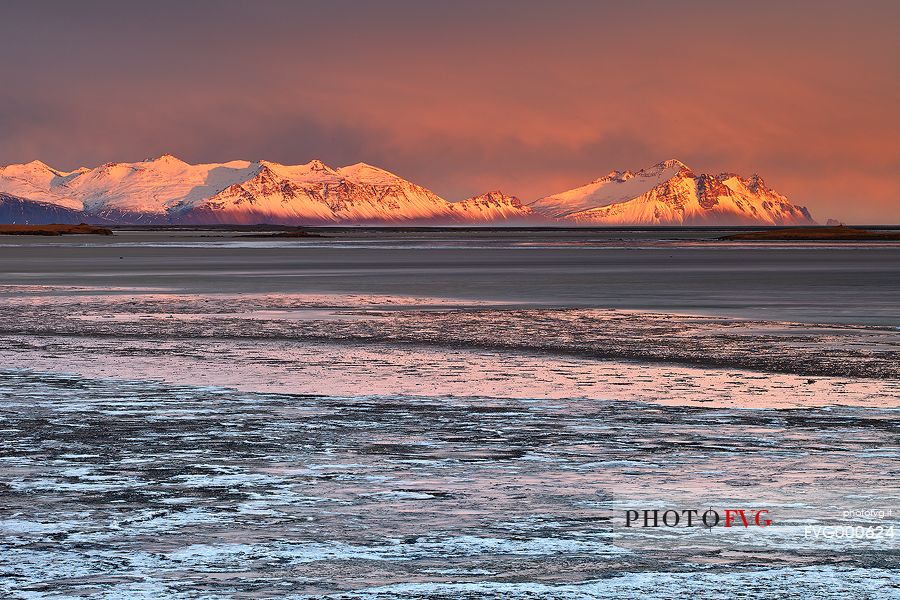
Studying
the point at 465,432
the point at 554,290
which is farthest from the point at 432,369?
the point at 554,290

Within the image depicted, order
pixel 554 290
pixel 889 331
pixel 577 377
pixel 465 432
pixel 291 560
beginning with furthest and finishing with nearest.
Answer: pixel 554 290, pixel 889 331, pixel 577 377, pixel 465 432, pixel 291 560

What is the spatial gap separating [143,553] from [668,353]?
1386 cm

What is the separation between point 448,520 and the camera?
30.1ft

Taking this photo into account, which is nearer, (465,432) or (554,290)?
(465,432)

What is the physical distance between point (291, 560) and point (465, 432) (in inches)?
201

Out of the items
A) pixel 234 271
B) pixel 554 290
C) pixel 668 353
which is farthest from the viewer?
pixel 234 271

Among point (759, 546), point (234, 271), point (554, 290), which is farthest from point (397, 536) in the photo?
point (234, 271)

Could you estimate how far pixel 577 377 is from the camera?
17844mm

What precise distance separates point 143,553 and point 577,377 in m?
10.4

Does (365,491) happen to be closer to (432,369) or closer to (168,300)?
(432,369)

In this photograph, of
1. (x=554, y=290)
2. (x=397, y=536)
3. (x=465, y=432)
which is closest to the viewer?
(x=397, y=536)

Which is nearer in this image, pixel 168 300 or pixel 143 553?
pixel 143 553

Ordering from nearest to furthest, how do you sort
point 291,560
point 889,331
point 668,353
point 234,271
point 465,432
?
point 291,560 → point 465,432 → point 668,353 → point 889,331 → point 234,271

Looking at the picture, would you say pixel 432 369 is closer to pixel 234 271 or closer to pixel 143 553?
pixel 143 553
